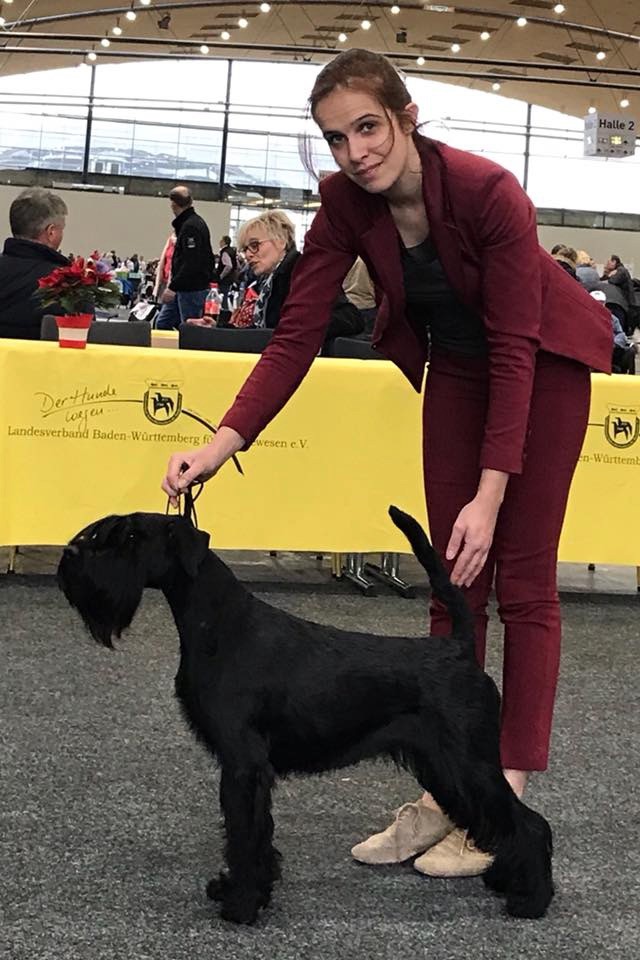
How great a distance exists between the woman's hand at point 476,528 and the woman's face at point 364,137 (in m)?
0.44

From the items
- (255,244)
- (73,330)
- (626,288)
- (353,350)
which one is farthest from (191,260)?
(626,288)

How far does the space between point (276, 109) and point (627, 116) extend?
19.5 ft

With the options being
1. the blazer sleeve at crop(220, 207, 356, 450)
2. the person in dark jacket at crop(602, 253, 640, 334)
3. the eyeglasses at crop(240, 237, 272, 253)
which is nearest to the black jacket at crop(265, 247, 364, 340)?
the eyeglasses at crop(240, 237, 272, 253)

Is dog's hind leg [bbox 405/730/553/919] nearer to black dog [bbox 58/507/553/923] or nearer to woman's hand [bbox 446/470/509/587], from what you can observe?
black dog [bbox 58/507/553/923]

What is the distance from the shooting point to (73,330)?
136 inches

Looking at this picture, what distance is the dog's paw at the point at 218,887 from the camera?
5.44ft

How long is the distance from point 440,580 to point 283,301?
2.45 m

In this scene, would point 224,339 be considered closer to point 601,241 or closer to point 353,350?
point 353,350

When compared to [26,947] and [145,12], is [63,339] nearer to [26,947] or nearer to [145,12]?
[26,947]

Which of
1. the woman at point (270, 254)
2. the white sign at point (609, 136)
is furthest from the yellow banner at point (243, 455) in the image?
the white sign at point (609, 136)

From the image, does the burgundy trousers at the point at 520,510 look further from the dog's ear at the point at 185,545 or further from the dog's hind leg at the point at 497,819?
the dog's ear at the point at 185,545

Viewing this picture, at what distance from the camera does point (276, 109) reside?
19.7 metres

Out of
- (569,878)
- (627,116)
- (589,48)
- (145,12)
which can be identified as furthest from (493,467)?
(627,116)

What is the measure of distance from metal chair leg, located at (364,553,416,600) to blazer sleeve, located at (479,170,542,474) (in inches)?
85.1
